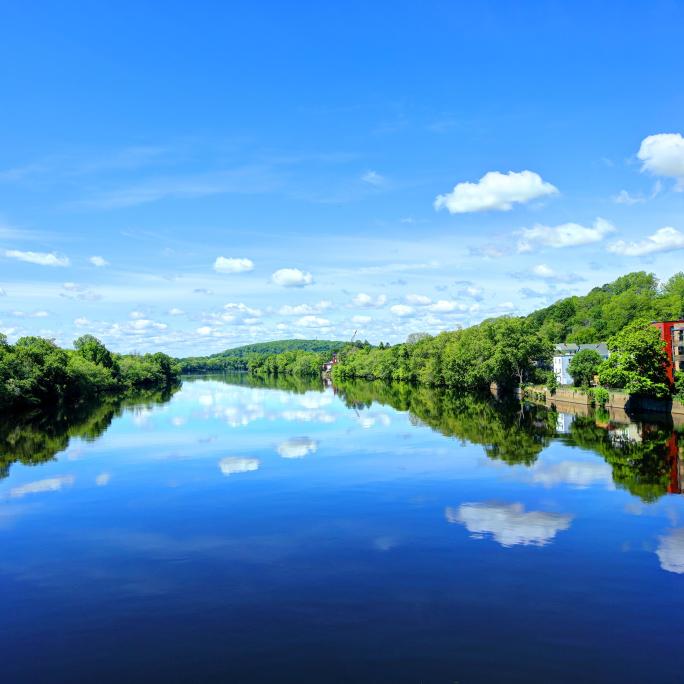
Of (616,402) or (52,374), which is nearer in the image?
(616,402)

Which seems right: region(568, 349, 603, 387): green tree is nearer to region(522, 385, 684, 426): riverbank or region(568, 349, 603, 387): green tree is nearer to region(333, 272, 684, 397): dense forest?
region(333, 272, 684, 397): dense forest

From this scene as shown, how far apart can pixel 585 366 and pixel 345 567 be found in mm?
62288

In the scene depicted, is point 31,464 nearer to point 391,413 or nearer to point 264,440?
point 264,440

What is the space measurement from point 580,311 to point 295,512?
141 m

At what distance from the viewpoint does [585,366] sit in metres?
70.5

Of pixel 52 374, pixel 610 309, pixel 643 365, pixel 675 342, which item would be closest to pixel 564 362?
pixel 675 342

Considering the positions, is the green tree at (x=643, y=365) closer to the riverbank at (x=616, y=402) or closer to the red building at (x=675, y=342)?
the riverbank at (x=616, y=402)

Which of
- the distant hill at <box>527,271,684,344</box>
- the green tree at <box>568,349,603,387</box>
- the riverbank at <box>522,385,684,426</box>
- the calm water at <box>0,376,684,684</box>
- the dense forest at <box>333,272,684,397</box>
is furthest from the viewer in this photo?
the distant hill at <box>527,271,684,344</box>

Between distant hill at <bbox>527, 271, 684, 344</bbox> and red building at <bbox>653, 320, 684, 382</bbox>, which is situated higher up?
distant hill at <bbox>527, 271, 684, 344</bbox>

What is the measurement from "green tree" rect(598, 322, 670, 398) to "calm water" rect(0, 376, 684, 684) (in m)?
17.4

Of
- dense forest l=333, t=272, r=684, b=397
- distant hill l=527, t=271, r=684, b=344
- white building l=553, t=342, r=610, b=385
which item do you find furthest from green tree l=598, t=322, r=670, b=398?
distant hill l=527, t=271, r=684, b=344

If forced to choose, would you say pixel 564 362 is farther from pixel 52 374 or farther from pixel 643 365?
pixel 52 374

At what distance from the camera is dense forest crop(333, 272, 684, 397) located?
163 ft

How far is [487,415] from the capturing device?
52594 mm
